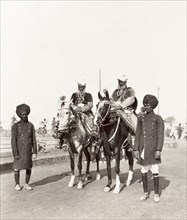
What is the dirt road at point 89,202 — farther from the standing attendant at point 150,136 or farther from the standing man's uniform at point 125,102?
the standing man's uniform at point 125,102

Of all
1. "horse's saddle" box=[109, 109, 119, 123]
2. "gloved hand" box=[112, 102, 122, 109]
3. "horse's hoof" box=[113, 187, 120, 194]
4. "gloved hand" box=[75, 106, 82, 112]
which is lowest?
"horse's hoof" box=[113, 187, 120, 194]

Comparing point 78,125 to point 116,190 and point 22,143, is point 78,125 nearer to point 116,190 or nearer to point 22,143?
point 22,143

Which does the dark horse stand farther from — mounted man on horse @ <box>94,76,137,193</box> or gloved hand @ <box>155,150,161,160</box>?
gloved hand @ <box>155,150,161,160</box>

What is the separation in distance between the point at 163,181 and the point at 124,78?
12.9ft

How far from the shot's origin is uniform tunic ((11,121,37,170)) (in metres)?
11.1

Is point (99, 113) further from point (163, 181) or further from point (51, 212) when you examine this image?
point (163, 181)

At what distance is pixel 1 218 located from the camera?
9594 mm

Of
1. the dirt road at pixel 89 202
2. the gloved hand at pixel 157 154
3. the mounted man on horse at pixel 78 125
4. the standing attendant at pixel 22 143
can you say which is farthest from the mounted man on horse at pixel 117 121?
the standing attendant at pixel 22 143

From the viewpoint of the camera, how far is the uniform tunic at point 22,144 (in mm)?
11117

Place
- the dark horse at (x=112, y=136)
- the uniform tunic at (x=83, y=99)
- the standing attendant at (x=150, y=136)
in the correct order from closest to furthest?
the standing attendant at (x=150, y=136) → the dark horse at (x=112, y=136) → the uniform tunic at (x=83, y=99)

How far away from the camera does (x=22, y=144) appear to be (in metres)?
11.2

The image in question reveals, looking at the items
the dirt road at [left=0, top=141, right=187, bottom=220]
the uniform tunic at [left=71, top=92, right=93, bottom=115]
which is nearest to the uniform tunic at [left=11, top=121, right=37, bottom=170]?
the dirt road at [left=0, top=141, right=187, bottom=220]

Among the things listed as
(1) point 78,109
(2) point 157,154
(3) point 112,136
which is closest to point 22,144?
(1) point 78,109

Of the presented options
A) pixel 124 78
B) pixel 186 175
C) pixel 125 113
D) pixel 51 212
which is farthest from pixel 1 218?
pixel 186 175
